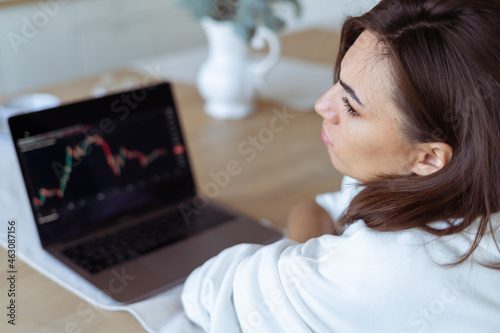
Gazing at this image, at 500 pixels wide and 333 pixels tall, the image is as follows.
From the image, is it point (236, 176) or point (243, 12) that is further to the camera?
point (243, 12)

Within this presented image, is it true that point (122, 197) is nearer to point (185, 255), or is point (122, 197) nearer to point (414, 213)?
point (185, 255)

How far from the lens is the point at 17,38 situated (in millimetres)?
3139

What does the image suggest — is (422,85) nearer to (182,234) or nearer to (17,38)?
(182,234)

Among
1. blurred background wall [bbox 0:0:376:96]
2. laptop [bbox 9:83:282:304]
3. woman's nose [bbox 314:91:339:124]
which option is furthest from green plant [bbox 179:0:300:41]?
blurred background wall [bbox 0:0:376:96]

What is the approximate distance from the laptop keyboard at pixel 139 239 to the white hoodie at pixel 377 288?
300 millimetres

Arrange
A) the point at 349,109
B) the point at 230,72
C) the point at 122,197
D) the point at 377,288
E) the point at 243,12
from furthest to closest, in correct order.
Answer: the point at 230,72, the point at 243,12, the point at 122,197, the point at 349,109, the point at 377,288

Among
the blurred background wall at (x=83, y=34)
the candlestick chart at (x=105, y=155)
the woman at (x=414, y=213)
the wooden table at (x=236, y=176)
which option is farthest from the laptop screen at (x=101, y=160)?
the blurred background wall at (x=83, y=34)

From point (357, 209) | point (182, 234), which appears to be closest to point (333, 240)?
point (357, 209)

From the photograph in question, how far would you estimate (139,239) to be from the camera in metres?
1.07

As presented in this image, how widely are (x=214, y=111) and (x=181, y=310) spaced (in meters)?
0.86

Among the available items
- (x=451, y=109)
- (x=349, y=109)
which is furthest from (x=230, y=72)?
(x=451, y=109)

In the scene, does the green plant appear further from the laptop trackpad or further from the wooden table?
the laptop trackpad

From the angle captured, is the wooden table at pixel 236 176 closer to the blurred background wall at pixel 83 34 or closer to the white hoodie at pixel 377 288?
the white hoodie at pixel 377 288

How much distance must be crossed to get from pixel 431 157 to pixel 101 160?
0.61m
